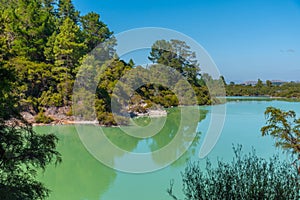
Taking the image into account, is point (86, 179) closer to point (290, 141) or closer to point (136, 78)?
point (290, 141)

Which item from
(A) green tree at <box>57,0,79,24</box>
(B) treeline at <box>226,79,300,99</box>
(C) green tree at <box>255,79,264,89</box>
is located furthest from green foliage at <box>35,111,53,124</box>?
(C) green tree at <box>255,79,264,89</box>

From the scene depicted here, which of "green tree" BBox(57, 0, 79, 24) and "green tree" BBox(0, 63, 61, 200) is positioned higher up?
"green tree" BBox(57, 0, 79, 24)

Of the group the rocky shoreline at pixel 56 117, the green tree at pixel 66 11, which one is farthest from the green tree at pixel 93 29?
the rocky shoreline at pixel 56 117

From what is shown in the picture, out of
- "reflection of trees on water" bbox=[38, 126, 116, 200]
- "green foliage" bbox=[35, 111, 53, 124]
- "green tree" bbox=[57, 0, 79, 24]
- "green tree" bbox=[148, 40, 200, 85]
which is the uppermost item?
"green tree" bbox=[57, 0, 79, 24]

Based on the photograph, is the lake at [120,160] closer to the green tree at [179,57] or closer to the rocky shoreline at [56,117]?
the rocky shoreline at [56,117]

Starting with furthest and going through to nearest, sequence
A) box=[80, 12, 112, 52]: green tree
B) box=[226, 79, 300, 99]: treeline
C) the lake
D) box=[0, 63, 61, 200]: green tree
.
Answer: box=[226, 79, 300, 99]: treeline < box=[80, 12, 112, 52]: green tree < the lake < box=[0, 63, 61, 200]: green tree

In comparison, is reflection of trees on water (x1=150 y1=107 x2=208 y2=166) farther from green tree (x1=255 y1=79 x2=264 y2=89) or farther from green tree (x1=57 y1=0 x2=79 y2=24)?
green tree (x1=255 y1=79 x2=264 y2=89)

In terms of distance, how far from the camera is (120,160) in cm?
952

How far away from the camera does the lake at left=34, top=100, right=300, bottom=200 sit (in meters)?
6.50

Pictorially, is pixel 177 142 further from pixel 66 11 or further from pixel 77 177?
pixel 66 11

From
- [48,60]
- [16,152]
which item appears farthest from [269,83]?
[16,152]

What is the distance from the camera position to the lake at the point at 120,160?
6.50 m

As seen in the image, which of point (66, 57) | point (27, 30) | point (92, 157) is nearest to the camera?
point (92, 157)

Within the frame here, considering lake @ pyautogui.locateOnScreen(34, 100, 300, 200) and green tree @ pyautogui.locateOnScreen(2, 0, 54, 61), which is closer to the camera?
lake @ pyautogui.locateOnScreen(34, 100, 300, 200)
